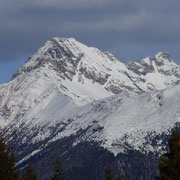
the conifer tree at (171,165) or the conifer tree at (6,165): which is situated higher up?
the conifer tree at (6,165)

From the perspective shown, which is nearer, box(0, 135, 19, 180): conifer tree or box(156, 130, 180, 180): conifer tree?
box(156, 130, 180, 180): conifer tree

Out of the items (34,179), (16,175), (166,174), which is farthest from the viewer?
(34,179)

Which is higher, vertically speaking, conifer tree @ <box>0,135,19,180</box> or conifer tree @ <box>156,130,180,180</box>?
conifer tree @ <box>0,135,19,180</box>

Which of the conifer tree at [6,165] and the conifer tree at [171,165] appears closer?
the conifer tree at [171,165]

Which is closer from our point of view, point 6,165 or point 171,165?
point 171,165

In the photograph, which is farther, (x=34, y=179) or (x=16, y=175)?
(x=34, y=179)

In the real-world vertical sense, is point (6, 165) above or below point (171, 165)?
above

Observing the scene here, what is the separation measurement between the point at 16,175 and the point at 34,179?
8.08 m

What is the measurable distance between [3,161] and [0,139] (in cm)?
317

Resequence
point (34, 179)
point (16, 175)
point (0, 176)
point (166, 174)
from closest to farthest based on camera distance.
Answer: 1. point (166, 174)
2. point (0, 176)
3. point (16, 175)
4. point (34, 179)

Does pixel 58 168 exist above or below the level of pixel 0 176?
above

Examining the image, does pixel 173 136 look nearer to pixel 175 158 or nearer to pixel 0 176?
pixel 175 158

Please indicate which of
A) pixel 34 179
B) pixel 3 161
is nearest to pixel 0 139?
pixel 3 161

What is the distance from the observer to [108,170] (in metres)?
109
